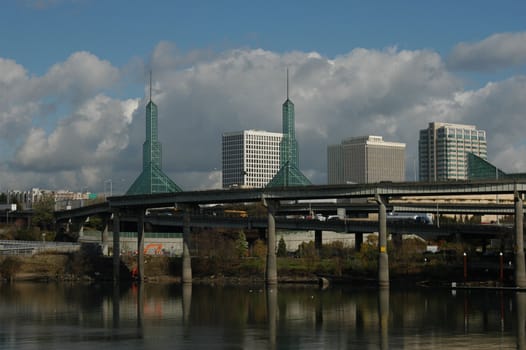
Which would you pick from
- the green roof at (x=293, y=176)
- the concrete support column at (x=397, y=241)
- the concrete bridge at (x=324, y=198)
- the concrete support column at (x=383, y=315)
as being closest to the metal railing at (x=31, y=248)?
the concrete bridge at (x=324, y=198)

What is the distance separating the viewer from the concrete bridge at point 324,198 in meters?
118

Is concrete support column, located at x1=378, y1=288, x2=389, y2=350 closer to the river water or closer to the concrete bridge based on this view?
the river water

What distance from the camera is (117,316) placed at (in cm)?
8988

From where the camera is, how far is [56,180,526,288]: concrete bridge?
385ft

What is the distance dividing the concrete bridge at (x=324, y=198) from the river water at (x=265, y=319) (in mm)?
6199

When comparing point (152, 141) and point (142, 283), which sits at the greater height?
point (152, 141)

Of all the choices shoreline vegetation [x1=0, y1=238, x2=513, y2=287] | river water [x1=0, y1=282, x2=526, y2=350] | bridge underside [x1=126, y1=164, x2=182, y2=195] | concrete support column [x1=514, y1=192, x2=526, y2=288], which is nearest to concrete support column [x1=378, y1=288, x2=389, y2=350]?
river water [x1=0, y1=282, x2=526, y2=350]

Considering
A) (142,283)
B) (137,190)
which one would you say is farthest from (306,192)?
(137,190)

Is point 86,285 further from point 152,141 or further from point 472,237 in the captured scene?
point 472,237

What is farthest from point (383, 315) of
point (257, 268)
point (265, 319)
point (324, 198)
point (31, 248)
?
point (31, 248)

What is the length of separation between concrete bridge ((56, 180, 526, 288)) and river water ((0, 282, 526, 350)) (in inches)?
244

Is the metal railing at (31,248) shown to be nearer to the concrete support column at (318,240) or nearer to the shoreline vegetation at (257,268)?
the shoreline vegetation at (257,268)

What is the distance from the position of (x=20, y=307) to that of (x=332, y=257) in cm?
7571

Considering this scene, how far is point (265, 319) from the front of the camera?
8488cm
